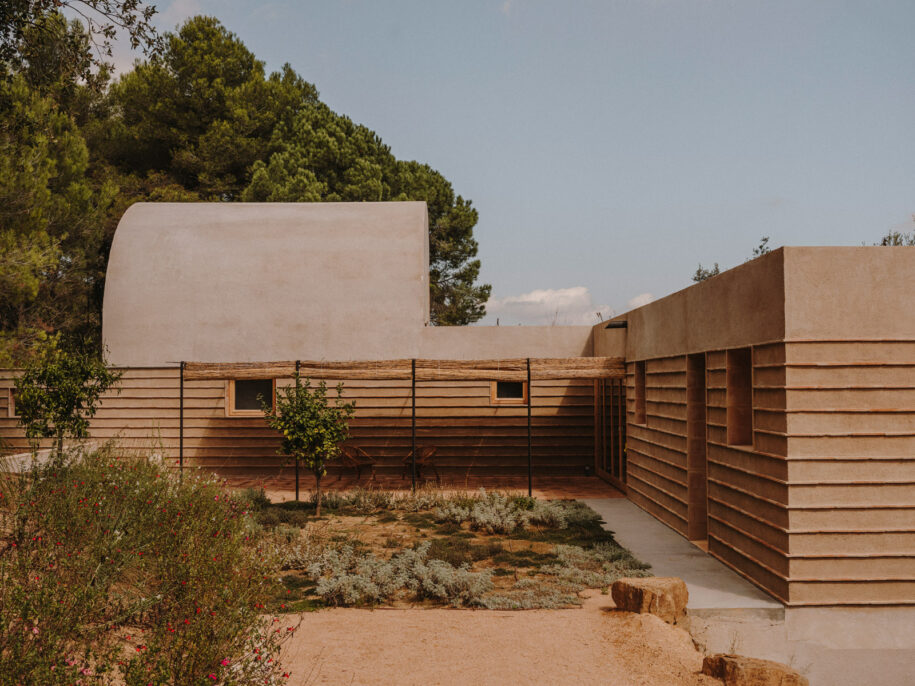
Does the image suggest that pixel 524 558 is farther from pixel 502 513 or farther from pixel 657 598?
pixel 657 598

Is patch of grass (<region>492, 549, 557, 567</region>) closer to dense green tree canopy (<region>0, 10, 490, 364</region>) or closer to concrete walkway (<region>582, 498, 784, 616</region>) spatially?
concrete walkway (<region>582, 498, 784, 616</region>)

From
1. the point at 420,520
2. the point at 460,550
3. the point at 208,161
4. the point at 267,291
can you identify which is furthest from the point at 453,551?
the point at 208,161

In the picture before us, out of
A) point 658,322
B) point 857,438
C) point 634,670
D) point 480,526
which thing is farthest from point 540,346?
point 634,670

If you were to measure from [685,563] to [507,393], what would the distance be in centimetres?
723

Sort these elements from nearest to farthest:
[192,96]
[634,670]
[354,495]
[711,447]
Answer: [634,670] < [711,447] < [354,495] < [192,96]

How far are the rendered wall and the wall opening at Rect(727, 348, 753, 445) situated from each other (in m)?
8.19

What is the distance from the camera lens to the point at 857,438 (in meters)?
6.57

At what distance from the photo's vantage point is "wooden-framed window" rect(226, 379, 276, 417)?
1498 cm

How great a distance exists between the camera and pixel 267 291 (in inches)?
606

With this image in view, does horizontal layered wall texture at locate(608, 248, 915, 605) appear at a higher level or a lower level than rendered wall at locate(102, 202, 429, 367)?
lower

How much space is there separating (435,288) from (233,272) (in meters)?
13.0

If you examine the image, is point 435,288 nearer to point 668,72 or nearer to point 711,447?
point 668,72

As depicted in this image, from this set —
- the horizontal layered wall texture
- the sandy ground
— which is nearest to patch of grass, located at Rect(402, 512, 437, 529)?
the sandy ground

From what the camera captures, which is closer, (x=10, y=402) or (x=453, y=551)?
(x=453, y=551)
